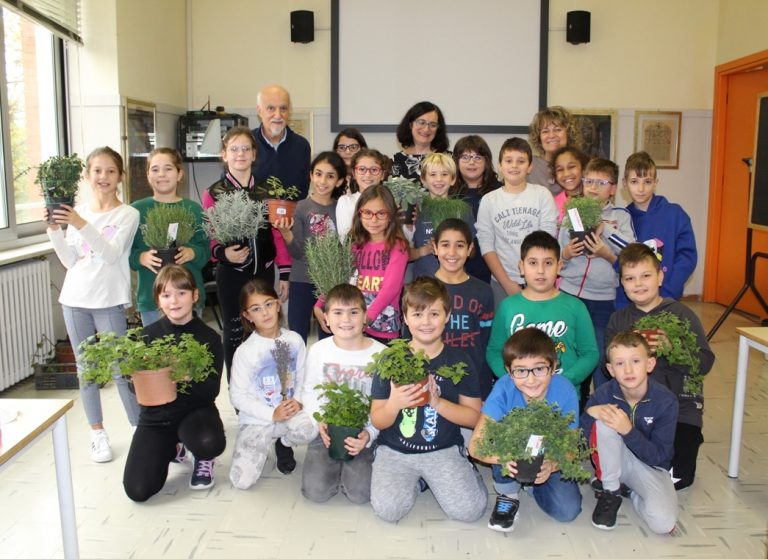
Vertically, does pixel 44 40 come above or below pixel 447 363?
above

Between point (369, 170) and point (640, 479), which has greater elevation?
point (369, 170)

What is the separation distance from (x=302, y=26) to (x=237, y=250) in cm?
441

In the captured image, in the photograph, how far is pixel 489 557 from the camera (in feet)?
8.77

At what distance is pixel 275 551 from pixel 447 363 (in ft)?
3.34

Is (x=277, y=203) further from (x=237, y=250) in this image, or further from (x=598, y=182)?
(x=598, y=182)

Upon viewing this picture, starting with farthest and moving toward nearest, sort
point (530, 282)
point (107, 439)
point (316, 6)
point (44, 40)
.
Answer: point (316, 6) → point (44, 40) → point (107, 439) → point (530, 282)

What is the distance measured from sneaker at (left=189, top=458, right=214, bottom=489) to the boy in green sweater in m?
1.41

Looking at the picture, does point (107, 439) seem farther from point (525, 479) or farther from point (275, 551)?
point (525, 479)

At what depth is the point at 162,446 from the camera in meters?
3.18

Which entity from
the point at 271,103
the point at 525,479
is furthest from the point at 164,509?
the point at 271,103

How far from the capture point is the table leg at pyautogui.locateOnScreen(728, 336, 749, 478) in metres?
3.24

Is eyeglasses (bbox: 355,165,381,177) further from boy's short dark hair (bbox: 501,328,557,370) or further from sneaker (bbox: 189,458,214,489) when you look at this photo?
sneaker (bbox: 189,458,214,489)

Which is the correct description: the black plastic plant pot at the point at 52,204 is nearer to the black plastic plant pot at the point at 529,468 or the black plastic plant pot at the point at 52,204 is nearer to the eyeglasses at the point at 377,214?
the eyeglasses at the point at 377,214

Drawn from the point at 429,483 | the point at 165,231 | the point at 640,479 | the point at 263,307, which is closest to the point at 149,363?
the point at 263,307
